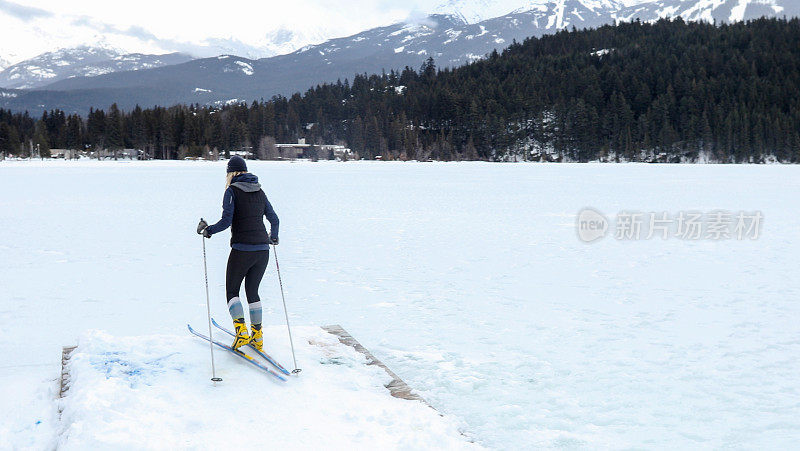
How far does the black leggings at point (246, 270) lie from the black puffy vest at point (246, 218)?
0.49 ft

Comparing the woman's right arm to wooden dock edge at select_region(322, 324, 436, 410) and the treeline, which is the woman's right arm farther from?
the treeline

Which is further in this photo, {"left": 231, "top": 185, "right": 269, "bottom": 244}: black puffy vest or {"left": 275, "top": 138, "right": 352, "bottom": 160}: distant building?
{"left": 275, "top": 138, "right": 352, "bottom": 160}: distant building

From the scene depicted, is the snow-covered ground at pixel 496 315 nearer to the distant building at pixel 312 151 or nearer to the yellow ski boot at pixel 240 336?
the yellow ski boot at pixel 240 336

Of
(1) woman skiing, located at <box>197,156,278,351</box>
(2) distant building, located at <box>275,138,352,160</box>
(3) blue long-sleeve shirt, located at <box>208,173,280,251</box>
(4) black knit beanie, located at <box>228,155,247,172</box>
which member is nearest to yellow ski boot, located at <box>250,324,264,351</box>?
(1) woman skiing, located at <box>197,156,278,351</box>

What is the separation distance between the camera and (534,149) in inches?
5012

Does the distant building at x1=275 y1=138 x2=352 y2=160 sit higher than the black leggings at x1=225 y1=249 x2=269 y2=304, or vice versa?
the distant building at x1=275 y1=138 x2=352 y2=160

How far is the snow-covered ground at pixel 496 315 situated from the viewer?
17.6 ft

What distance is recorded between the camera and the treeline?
4491 inches

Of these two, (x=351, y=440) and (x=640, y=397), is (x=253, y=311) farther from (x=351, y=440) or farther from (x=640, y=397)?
(x=640, y=397)

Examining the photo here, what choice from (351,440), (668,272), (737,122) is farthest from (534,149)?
(351,440)

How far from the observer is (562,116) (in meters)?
125

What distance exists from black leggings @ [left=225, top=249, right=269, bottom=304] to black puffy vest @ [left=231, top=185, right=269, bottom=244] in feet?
0.49

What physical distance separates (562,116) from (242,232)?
414ft

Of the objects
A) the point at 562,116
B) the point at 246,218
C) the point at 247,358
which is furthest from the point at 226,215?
the point at 562,116
